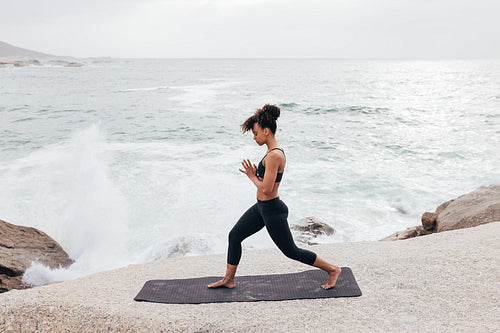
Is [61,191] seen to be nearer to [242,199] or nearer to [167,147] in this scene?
[242,199]

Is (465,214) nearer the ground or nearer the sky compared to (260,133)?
nearer the ground

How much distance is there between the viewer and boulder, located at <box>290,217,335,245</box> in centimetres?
883

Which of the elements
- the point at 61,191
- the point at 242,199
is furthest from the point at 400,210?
the point at 61,191

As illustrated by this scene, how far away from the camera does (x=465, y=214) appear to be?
7062 millimetres

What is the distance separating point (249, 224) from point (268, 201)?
1.38 ft

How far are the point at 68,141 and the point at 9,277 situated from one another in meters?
16.1

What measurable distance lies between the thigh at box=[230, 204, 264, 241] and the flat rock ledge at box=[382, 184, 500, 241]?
4441mm

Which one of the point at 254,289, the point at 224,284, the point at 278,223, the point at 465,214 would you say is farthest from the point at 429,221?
the point at 224,284

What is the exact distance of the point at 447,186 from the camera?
45.5 ft

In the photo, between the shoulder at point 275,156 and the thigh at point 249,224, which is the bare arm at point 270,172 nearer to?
the shoulder at point 275,156

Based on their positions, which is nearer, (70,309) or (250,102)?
(70,309)

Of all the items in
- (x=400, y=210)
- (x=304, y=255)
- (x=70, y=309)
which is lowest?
(x=400, y=210)

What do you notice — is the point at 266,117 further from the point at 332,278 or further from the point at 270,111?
the point at 332,278

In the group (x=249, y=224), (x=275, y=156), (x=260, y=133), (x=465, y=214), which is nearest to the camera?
(x=275, y=156)
